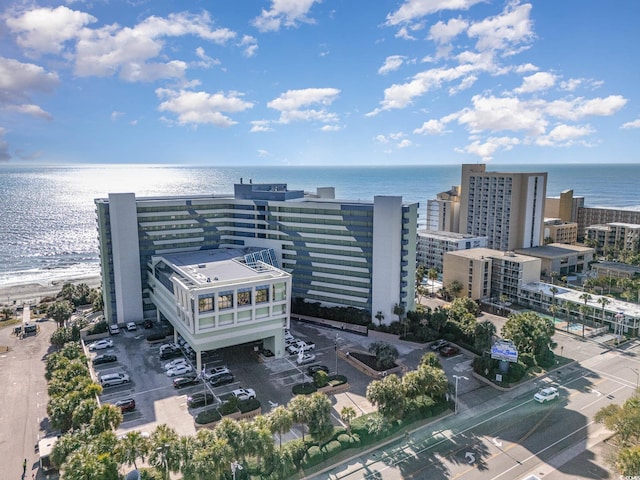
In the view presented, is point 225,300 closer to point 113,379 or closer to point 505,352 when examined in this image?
point 113,379

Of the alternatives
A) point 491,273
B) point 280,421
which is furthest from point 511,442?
point 491,273

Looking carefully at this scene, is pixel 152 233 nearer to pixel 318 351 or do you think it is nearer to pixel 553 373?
pixel 318 351

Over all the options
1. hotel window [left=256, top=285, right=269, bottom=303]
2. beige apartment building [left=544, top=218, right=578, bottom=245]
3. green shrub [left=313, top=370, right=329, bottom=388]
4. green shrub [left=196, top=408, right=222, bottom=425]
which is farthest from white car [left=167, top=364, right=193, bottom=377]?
beige apartment building [left=544, top=218, right=578, bottom=245]

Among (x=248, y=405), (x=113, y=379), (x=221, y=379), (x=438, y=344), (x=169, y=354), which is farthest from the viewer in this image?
(x=438, y=344)

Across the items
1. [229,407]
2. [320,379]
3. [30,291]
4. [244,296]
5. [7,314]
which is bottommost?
[30,291]

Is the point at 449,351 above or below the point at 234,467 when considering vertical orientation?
below

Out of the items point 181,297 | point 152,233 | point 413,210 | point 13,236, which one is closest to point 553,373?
point 413,210

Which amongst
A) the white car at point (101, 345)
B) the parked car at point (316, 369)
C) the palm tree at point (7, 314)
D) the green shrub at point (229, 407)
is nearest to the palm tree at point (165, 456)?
the green shrub at point (229, 407)
